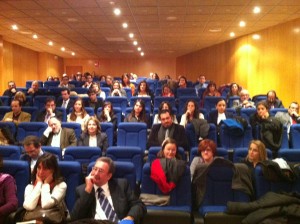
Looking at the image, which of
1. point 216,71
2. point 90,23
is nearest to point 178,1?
point 90,23

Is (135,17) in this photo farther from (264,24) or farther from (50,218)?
(50,218)

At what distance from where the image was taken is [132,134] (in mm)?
4848

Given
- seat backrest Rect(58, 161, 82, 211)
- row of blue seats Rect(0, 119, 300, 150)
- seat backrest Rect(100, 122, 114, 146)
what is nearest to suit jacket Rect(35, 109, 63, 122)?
row of blue seats Rect(0, 119, 300, 150)

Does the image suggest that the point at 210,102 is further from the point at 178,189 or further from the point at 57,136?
the point at 178,189

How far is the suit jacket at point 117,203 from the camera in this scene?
2613 mm

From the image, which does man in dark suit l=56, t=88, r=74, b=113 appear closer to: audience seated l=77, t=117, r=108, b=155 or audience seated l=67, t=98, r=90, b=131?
audience seated l=67, t=98, r=90, b=131

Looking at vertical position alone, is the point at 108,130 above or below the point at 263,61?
below

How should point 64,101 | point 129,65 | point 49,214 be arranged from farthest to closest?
point 129,65 → point 64,101 → point 49,214

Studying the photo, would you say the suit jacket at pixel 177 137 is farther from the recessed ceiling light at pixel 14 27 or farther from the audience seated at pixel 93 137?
the recessed ceiling light at pixel 14 27

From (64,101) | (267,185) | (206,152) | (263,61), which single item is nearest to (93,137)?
(206,152)

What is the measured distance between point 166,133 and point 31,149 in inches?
73.2

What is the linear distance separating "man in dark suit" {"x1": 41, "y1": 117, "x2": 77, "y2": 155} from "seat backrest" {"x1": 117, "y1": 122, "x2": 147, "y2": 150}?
0.65 m

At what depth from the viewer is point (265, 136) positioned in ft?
16.1

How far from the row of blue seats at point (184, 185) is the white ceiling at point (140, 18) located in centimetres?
469
